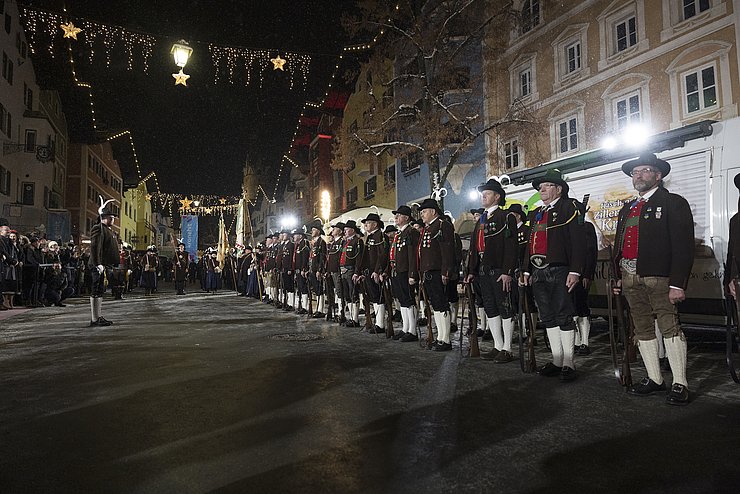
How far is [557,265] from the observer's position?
17.8ft

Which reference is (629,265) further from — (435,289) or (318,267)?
(318,267)

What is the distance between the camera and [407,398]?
4.42 m

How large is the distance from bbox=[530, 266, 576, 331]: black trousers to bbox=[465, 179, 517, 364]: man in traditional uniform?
58 centimetres

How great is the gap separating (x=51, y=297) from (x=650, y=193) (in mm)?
17598

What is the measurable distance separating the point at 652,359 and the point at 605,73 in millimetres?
15793

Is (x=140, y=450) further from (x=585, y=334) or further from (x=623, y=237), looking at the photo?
(x=585, y=334)

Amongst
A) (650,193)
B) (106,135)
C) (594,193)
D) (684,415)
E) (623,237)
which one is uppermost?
(106,135)

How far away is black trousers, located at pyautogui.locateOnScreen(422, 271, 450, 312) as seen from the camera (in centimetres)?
751

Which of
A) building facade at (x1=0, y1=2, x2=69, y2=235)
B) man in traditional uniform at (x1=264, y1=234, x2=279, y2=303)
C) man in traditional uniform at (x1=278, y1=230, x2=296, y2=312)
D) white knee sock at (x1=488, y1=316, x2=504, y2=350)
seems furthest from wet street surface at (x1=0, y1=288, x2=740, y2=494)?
building facade at (x1=0, y1=2, x2=69, y2=235)

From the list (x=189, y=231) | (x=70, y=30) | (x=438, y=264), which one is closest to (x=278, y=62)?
(x=70, y=30)

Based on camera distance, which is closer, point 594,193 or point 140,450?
point 140,450

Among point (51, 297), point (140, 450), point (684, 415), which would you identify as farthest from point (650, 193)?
point (51, 297)

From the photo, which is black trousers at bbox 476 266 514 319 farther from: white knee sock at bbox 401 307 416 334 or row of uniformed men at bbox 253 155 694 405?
white knee sock at bbox 401 307 416 334

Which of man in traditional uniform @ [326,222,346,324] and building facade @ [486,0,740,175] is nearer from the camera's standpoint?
man in traditional uniform @ [326,222,346,324]
